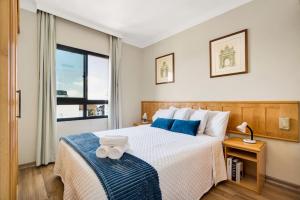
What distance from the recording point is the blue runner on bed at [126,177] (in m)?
1.04

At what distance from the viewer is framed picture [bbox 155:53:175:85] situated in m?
3.52

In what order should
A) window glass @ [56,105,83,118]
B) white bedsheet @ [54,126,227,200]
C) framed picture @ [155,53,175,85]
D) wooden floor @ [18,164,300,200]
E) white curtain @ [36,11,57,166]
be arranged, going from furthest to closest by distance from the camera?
1. framed picture @ [155,53,175,85]
2. window glass @ [56,105,83,118]
3. white curtain @ [36,11,57,166]
4. wooden floor @ [18,164,300,200]
5. white bedsheet @ [54,126,227,200]

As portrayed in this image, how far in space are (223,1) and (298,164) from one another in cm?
259

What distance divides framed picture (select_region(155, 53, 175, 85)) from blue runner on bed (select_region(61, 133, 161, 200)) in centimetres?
245

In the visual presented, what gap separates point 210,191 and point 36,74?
332 cm

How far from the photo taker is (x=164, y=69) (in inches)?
146

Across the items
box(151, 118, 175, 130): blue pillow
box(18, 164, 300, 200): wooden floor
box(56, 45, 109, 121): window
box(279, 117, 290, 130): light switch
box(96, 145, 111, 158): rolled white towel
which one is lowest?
box(18, 164, 300, 200): wooden floor

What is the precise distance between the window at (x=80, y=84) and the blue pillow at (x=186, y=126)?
1.87 m

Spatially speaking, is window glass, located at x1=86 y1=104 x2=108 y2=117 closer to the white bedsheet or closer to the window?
the window

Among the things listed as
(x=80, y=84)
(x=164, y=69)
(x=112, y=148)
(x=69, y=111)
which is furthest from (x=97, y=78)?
(x=112, y=148)

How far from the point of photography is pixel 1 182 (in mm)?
518

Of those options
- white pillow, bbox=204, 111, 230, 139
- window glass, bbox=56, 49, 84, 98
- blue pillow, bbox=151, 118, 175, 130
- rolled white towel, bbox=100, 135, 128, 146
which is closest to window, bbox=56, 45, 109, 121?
window glass, bbox=56, 49, 84, 98

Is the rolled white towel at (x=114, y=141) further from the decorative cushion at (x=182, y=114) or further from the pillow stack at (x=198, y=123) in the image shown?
the decorative cushion at (x=182, y=114)

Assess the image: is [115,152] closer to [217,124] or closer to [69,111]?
[217,124]
